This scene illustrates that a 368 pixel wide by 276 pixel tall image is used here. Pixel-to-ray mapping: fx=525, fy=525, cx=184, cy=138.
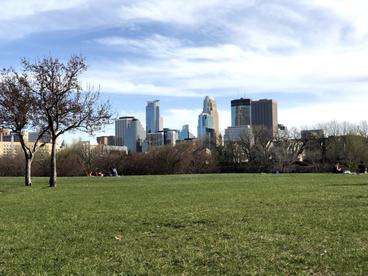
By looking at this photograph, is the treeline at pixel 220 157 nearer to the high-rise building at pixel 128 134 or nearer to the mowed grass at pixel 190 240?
the high-rise building at pixel 128 134

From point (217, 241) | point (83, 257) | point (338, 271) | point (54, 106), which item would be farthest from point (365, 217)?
point (54, 106)

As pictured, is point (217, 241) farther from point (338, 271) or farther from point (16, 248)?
point (16, 248)

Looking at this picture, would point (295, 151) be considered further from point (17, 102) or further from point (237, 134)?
point (17, 102)

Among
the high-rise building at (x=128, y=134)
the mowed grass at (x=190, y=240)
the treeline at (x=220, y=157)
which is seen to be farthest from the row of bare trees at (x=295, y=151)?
the mowed grass at (x=190, y=240)

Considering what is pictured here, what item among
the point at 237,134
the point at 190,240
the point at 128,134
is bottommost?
the point at 190,240

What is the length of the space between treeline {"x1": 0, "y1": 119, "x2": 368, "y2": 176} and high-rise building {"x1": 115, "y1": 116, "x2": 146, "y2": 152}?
59.3 metres

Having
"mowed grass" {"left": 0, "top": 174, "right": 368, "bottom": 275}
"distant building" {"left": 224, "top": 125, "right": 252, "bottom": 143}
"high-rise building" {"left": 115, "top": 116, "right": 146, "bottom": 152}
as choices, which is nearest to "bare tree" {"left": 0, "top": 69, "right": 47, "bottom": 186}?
"mowed grass" {"left": 0, "top": 174, "right": 368, "bottom": 275}

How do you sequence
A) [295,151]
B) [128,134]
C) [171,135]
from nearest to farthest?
[295,151] → [128,134] → [171,135]

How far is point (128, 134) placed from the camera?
178625 millimetres

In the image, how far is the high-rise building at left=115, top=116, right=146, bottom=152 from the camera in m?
176

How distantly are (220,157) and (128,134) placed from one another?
214ft

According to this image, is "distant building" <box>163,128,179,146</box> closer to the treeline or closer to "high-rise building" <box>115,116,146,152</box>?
"high-rise building" <box>115,116,146,152</box>

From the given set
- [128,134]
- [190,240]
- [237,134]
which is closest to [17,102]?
[190,240]

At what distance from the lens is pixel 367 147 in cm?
9388
